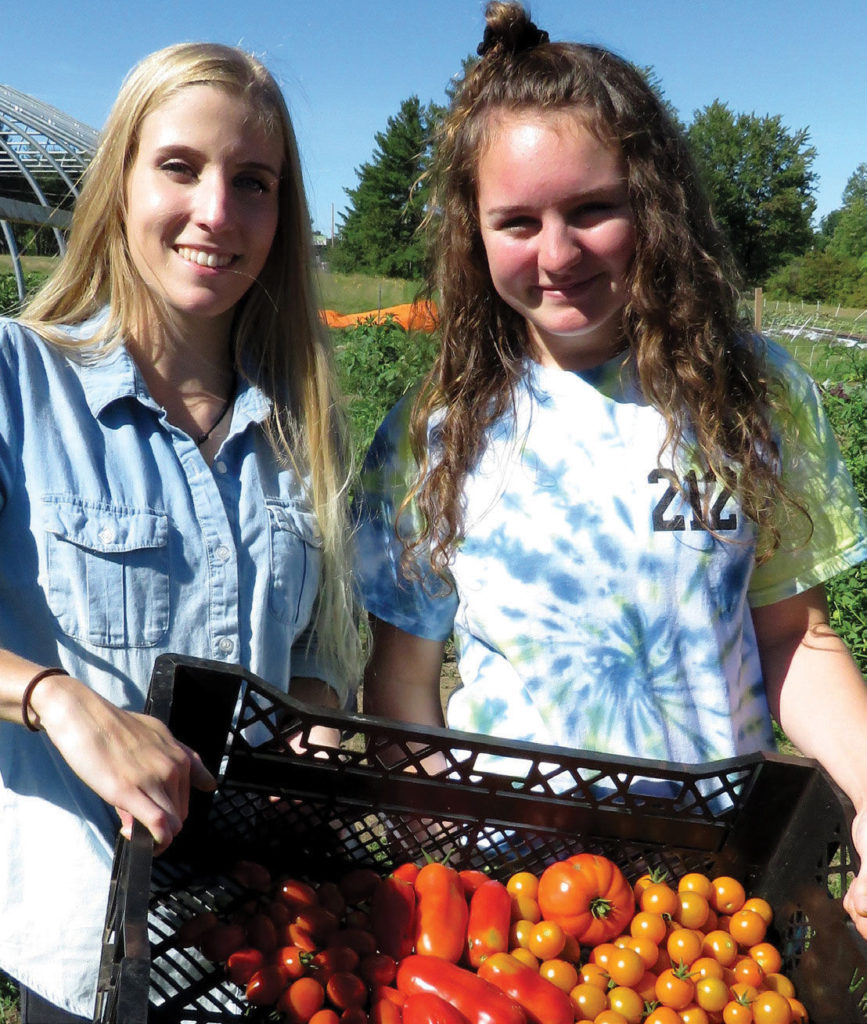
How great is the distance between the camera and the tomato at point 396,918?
1465mm

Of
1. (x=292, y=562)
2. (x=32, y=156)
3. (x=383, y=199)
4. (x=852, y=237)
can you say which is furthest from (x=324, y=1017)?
(x=852, y=237)

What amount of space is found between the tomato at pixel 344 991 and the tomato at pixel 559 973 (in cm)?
25

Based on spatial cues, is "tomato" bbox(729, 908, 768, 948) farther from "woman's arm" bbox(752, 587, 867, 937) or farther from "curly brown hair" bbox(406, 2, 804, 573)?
"curly brown hair" bbox(406, 2, 804, 573)

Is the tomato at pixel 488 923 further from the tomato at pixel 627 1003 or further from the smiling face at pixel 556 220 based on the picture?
the smiling face at pixel 556 220

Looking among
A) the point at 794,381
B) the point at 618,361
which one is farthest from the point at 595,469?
the point at 794,381

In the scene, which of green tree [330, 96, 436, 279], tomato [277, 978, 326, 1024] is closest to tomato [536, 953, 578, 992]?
tomato [277, 978, 326, 1024]

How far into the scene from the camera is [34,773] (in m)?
1.54

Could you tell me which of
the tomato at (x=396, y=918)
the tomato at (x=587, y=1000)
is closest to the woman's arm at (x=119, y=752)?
the tomato at (x=396, y=918)

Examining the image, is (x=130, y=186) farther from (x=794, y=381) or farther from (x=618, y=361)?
(x=794, y=381)

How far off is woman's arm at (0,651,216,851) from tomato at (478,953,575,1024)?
0.50 meters

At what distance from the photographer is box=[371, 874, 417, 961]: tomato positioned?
1465 mm

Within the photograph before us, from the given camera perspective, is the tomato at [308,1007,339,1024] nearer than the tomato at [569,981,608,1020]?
Yes

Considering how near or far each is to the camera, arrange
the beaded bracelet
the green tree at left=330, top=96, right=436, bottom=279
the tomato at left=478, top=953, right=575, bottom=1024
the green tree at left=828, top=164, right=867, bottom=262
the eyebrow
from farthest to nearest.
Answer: the green tree at left=828, top=164, right=867, bottom=262 → the green tree at left=330, top=96, right=436, bottom=279 → the eyebrow → the tomato at left=478, top=953, right=575, bottom=1024 → the beaded bracelet

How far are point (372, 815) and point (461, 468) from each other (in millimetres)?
620
